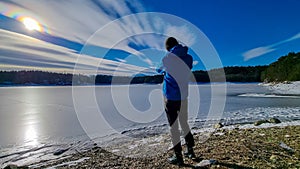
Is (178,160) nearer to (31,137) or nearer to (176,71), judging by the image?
(176,71)

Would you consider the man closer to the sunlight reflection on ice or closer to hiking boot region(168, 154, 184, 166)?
hiking boot region(168, 154, 184, 166)

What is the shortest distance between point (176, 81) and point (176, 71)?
16 centimetres

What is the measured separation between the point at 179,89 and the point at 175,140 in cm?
90

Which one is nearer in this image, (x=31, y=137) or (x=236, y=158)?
(x=236, y=158)

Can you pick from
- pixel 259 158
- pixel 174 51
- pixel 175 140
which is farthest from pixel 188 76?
pixel 259 158

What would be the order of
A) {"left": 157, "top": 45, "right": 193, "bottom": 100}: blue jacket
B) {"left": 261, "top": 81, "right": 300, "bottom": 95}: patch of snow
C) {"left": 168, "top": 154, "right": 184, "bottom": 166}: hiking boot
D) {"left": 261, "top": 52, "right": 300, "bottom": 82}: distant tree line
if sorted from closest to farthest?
{"left": 157, "top": 45, "right": 193, "bottom": 100}: blue jacket → {"left": 168, "top": 154, "right": 184, "bottom": 166}: hiking boot → {"left": 261, "top": 81, "right": 300, "bottom": 95}: patch of snow → {"left": 261, "top": 52, "right": 300, "bottom": 82}: distant tree line

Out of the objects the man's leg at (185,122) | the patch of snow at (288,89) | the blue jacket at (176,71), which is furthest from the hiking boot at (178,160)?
the patch of snow at (288,89)

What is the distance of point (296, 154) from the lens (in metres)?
3.47

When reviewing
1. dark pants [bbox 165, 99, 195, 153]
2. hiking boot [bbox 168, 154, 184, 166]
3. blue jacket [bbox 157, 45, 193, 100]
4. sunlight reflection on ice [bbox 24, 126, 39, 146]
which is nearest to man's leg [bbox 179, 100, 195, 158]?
dark pants [bbox 165, 99, 195, 153]

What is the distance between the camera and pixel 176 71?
322 cm

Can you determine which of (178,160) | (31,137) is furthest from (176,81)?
(31,137)

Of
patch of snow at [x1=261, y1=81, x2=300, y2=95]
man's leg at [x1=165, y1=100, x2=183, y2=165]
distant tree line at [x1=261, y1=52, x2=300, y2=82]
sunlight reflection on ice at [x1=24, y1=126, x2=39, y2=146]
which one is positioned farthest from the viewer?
distant tree line at [x1=261, y1=52, x2=300, y2=82]

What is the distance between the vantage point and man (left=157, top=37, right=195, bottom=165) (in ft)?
10.5

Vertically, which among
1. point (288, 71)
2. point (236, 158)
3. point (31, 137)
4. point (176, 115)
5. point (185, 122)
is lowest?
point (31, 137)
